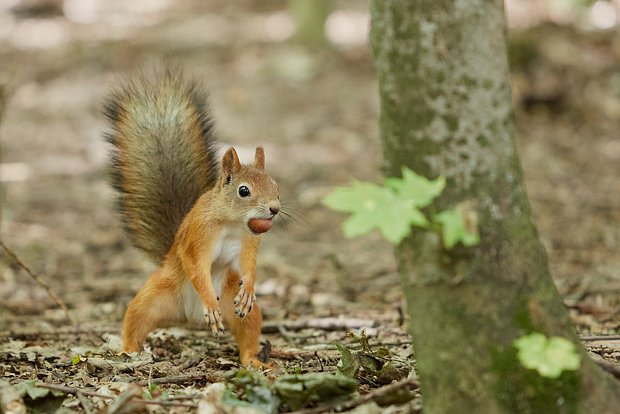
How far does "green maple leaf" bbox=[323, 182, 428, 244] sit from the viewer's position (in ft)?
5.57

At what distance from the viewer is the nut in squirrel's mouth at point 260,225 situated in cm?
298

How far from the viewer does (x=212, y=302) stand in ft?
10.1

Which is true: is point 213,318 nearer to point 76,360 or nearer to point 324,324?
point 76,360

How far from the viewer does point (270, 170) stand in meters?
7.13

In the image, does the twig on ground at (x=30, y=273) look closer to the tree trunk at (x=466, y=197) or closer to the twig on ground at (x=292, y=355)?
the twig on ground at (x=292, y=355)

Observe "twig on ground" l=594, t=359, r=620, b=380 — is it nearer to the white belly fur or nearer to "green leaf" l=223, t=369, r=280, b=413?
"green leaf" l=223, t=369, r=280, b=413

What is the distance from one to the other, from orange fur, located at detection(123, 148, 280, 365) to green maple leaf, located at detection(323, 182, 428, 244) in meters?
1.22

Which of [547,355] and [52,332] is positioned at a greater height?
[547,355]


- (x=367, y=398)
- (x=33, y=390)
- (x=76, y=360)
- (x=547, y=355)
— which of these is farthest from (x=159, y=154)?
(x=547, y=355)

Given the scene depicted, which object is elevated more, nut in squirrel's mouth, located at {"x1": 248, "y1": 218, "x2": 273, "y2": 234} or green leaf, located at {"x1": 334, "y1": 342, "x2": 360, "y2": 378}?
nut in squirrel's mouth, located at {"x1": 248, "y1": 218, "x2": 273, "y2": 234}

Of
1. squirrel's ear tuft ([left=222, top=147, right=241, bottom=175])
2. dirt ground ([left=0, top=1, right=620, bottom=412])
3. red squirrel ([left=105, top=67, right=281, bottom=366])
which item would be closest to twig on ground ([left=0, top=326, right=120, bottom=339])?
dirt ground ([left=0, top=1, right=620, bottom=412])

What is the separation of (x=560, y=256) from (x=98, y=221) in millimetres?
3289

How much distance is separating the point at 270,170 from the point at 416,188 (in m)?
5.36

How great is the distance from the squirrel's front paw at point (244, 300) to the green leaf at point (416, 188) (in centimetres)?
137
